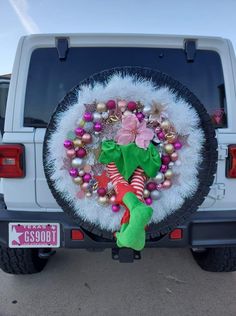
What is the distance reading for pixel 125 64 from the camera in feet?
7.68

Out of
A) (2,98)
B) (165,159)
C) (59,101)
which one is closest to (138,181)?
(165,159)

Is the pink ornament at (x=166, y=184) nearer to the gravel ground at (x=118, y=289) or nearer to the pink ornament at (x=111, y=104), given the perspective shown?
the pink ornament at (x=111, y=104)

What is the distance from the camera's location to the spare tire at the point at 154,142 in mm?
1944

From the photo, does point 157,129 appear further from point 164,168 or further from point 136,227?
point 136,227

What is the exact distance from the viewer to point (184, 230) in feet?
7.13

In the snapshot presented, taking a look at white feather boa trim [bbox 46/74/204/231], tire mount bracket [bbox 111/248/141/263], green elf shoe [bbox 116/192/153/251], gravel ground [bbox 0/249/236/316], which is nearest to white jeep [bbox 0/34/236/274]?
tire mount bracket [bbox 111/248/141/263]

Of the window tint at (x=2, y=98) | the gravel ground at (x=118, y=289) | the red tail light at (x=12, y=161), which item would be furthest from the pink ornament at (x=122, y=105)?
the window tint at (x=2, y=98)

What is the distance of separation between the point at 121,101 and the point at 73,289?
176 cm

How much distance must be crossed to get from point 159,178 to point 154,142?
0.70ft

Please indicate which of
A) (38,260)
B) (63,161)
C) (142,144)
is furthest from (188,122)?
(38,260)

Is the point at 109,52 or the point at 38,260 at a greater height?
the point at 109,52

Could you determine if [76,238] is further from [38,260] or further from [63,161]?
[38,260]

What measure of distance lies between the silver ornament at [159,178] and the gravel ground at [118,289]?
1161 mm

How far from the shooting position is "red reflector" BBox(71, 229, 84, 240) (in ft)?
7.06
